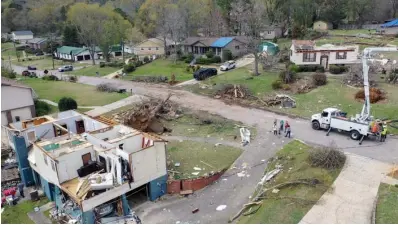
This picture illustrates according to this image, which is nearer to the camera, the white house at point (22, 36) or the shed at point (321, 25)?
the shed at point (321, 25)

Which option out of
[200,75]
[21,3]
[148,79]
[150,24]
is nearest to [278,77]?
[200,75]

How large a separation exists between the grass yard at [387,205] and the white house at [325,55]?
1165 inches

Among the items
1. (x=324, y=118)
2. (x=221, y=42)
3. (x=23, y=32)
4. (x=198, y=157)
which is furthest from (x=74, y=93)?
(x=23, y=32)

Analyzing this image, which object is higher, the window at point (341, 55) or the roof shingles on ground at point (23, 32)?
the roof shingles on ground at point (23, 32)

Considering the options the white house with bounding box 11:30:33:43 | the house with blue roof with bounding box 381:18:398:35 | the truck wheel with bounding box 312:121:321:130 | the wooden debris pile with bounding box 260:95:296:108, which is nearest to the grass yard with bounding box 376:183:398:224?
the truck wheel with bounding box 312:121:321:130

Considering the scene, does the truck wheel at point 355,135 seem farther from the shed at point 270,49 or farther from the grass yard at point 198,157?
the shed at point 270,49

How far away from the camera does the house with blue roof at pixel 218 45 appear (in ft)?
200

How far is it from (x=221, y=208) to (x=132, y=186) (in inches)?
189

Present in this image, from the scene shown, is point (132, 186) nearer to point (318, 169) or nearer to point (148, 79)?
point (318, 169)

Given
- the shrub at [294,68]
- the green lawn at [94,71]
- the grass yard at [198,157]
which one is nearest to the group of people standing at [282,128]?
the grass yard at [198,157]

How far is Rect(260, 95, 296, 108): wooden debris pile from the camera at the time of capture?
112 feet

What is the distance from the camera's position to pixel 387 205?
56.0 ft

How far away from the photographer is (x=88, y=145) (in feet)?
66.9

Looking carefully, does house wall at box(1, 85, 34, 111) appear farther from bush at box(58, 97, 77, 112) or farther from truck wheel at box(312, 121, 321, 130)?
truck wheel at box(312, 121, 321, 130)
